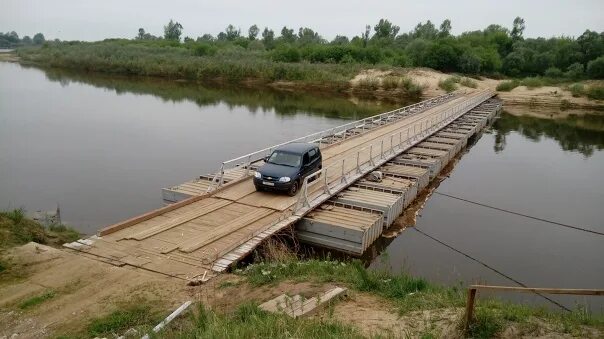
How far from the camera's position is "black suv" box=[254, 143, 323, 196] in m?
18.0

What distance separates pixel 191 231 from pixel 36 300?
5.15 m

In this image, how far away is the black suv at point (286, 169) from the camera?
18047mm

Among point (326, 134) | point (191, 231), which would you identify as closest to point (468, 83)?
point (326, 134)

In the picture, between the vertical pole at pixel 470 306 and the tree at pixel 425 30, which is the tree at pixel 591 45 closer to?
the tree at pixel 425 30

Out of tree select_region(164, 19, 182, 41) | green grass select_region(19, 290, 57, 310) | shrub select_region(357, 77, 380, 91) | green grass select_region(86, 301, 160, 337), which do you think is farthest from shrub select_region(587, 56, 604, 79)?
tree select_region(164, 19, 182, 41)

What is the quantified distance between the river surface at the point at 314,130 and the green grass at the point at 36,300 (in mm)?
8326

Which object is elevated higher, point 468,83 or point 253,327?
point 468,83

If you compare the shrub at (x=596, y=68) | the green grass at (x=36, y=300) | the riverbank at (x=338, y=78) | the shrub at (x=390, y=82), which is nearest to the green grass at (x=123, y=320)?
the green grass at (x=36, y=300)

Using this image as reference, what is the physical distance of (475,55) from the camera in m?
85.4

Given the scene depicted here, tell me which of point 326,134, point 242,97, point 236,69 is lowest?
point 326,134

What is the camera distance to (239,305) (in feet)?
32.8

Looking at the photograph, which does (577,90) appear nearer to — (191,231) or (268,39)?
(191,231)

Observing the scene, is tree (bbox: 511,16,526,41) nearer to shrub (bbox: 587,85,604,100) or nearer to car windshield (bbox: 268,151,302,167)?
shrub (bbox: 587,85,604,100)

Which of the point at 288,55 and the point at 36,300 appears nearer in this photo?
the point at 36,300
